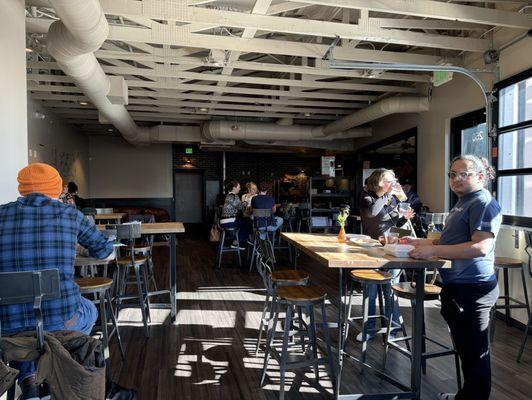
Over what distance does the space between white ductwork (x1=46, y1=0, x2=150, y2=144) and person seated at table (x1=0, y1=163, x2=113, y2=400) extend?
1.18 metres

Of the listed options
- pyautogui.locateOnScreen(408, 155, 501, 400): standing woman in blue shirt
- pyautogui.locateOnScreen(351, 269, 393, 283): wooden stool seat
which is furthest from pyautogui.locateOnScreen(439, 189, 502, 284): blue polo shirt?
pyautogui.locateOnScreen(351, 269, 393, 283): wooden stool seat

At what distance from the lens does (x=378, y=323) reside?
3.52 meters

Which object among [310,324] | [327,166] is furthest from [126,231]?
[327,166]

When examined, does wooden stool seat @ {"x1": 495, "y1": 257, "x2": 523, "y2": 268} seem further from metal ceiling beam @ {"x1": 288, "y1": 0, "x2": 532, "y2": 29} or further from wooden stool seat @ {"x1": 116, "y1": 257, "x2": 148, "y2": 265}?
wooden stool seat @ {"x1": 116, "y1": 257, "x2": 148, "y2": 265}

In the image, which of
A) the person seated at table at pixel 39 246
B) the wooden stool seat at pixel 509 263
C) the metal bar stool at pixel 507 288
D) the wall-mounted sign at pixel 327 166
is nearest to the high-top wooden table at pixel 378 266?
the person seated at table at pixel 39 246

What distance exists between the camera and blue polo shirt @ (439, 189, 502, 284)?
1.98 metres

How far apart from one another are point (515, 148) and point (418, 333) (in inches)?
112

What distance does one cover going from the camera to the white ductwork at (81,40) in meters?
2.53

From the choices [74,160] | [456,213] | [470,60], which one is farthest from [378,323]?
[74,160]

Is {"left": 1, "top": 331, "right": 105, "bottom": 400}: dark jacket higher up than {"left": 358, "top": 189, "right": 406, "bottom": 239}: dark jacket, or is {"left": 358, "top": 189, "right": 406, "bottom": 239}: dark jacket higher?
{"left": 358, "top": 189, "right": 406, "bottom": 239}: dark jacket

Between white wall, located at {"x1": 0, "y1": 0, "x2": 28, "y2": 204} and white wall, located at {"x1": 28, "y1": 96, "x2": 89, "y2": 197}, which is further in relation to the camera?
white wall, located at {"x1": 28, "y1": 96, "x2": 89, "y2": 197}

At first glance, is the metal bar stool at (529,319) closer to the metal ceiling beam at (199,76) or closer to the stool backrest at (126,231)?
the stool backrest at (126,231)

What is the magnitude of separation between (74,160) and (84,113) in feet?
6.95

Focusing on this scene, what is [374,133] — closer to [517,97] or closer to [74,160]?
[517,97]
